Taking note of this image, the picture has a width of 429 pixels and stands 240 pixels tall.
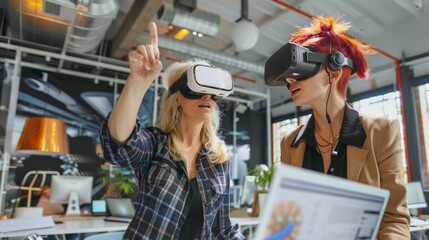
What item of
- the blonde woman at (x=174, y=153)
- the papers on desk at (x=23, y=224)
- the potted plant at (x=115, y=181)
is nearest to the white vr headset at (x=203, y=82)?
the blonde woman at (x=174, y=153)

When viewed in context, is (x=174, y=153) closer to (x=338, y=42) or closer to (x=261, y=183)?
(x=338, y=42)

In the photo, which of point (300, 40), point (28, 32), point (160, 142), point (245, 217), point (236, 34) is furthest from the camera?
point (28, 32)

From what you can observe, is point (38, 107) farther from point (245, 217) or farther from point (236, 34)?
point (245, 217)

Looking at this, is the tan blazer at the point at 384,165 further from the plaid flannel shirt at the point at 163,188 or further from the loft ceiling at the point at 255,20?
the loft ceiling at the point at 255,20

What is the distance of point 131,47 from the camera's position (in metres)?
4.74

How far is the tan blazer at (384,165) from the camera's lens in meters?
0.80

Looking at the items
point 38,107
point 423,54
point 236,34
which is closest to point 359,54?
point 236,34

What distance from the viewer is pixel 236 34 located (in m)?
3.78

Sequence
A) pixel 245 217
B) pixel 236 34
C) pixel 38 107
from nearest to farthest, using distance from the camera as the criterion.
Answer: pixel 245 217, pixel 236 34, pixel 38 107

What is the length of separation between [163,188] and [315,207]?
72 cm

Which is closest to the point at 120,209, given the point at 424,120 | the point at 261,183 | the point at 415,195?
the point at 261,183

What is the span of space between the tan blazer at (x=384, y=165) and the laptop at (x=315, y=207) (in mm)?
336

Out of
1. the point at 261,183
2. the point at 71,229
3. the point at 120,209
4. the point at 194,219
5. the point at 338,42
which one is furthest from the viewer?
the point at 261,183

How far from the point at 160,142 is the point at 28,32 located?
403 cm
